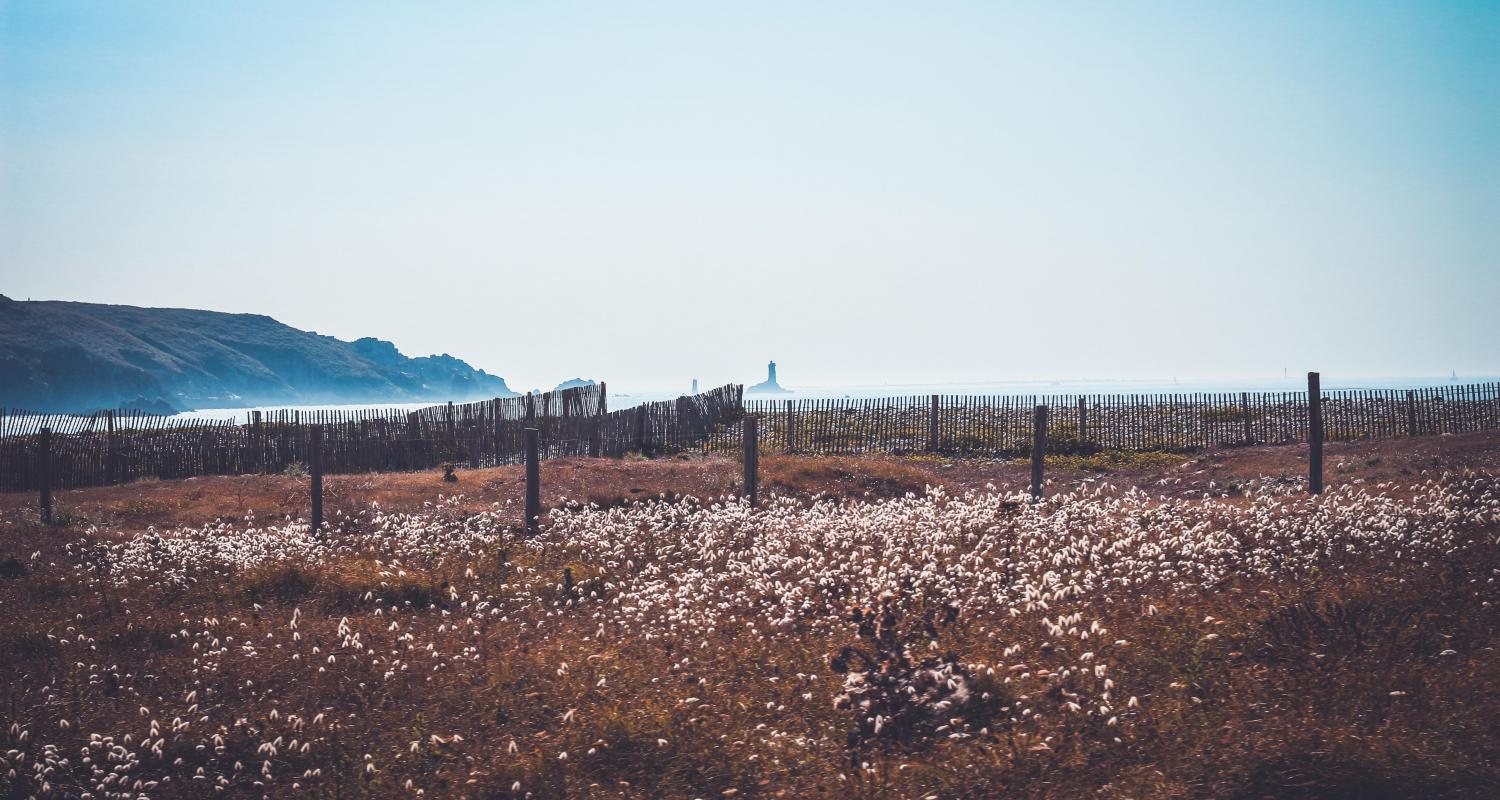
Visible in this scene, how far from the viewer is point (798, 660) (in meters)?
7.50

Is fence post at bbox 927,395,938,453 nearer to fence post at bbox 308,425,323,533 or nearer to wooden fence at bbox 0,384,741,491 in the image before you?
wooden fence at bbox 0,384,741,491

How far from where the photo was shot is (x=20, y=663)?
8445mm

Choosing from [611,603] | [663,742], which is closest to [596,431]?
[611,603]

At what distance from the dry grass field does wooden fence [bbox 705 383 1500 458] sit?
1985cm

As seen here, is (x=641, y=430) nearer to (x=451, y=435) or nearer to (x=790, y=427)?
(x=451, y=435)

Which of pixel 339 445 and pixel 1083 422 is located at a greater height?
pixel 1083 422

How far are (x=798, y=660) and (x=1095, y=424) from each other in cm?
3048

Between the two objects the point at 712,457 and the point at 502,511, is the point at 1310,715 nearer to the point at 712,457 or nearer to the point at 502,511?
the point at 502,511

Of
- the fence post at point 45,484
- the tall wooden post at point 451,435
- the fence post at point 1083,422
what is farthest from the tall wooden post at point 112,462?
the fence post at point 1083,422

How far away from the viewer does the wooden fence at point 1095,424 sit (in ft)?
110

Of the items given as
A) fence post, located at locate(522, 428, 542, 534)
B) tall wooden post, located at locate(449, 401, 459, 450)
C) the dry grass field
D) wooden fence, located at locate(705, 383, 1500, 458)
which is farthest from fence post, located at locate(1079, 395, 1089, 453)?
fence post, located at locate(522, 428, 542, 534)

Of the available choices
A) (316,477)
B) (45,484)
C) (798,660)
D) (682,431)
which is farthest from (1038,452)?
(45,484)

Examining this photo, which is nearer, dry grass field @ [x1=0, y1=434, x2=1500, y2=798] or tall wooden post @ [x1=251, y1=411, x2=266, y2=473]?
dry grass field @ [x1=0, y1=434, x2=1500, y2=798]

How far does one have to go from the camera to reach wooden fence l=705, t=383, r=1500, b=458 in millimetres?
33656
